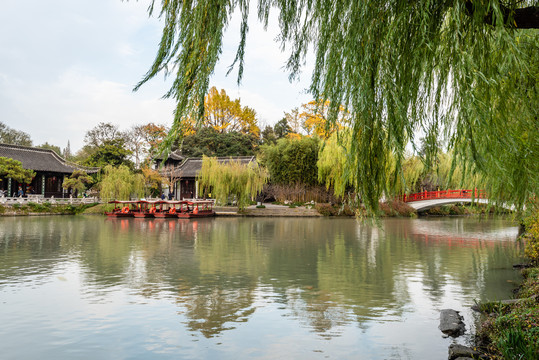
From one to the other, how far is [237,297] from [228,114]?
39.5 meters

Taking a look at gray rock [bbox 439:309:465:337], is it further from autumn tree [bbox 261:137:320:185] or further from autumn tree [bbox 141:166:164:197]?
autumn tree [bbox 141:166:164:197]

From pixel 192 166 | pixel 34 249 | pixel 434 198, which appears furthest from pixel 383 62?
pixel 192 166

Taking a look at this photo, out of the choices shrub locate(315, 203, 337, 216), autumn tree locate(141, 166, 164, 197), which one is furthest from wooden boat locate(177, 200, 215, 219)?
shrub locate(315, 203, 337, 216)

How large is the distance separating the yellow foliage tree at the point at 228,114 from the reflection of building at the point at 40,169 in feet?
52.4

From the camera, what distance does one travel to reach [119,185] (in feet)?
91.6

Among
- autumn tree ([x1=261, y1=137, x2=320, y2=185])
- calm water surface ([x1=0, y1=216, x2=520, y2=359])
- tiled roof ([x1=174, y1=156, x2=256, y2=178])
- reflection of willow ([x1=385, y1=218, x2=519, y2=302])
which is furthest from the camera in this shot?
tiled roof ([x1=174, y1=156, x2=256, y2=178])

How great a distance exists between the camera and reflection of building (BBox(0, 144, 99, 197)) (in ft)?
95.8

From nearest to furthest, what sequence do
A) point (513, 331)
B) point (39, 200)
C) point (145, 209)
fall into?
point (513, 331)
point (39, 200)
point (145, 209)

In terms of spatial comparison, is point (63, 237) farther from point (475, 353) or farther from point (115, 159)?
point (115, 159)

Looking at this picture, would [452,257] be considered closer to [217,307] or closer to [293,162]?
[217,307]

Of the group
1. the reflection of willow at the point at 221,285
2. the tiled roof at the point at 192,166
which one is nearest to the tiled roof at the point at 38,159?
the tiled roof at the point at 192,166

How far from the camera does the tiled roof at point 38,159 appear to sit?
29.6 metres

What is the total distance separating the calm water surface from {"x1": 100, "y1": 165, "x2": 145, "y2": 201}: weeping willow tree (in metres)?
15.5

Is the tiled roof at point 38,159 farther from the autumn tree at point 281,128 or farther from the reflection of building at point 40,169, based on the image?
the autumn tree at point 281,128
